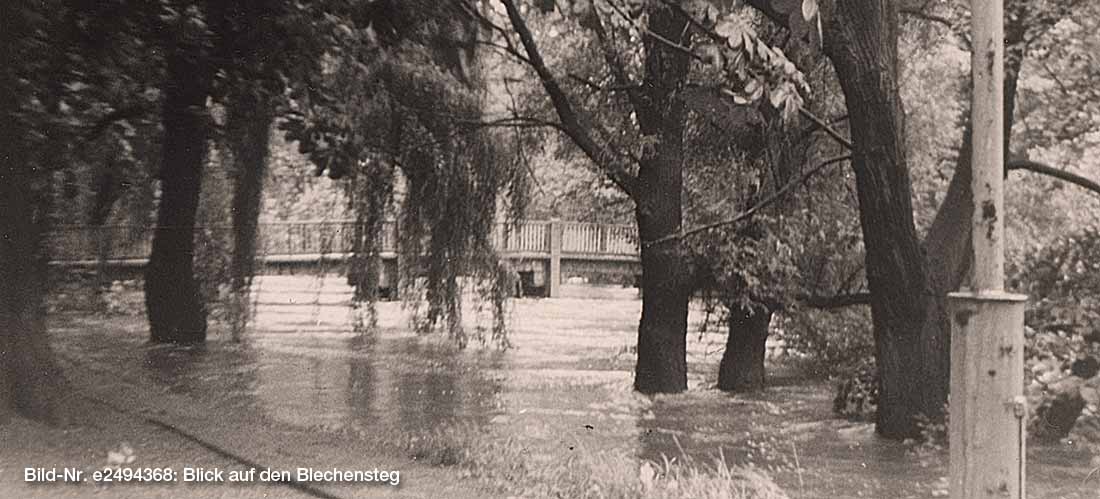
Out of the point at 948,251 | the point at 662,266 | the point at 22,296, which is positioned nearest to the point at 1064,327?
the point at 948,251

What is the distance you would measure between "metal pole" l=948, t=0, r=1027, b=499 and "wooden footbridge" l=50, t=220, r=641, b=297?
140 inches

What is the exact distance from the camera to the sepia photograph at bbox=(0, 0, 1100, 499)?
529 centimetres

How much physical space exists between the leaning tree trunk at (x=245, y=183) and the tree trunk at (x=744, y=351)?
10.6 feet

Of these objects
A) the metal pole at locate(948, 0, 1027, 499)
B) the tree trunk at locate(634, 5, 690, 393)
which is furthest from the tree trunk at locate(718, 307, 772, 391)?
the metal pole at locate(948, 0, 1027, 499)

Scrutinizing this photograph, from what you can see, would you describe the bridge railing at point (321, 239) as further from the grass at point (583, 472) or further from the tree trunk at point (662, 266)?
the grass at point (583, 472)

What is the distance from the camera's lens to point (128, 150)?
5.82m

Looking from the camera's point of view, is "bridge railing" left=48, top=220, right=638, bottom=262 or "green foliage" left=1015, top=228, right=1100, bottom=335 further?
"green foliage" left=1015, top=228, right=1100, bottom=335

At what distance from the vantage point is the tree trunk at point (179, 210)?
18.4 feet

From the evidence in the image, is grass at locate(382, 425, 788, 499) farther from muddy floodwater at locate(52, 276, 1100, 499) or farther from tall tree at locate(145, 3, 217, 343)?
tall tree at locate(145, 3, 217, 343)

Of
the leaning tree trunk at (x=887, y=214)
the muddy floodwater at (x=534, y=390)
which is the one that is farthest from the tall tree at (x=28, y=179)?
the leaning tree trunk at (x=887, y=214)

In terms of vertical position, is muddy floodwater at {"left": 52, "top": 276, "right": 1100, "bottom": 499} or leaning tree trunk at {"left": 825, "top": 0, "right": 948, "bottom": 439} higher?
leaning tree trunk at {"left": 825, "top": 0, "right": 948, "bottom": 439}

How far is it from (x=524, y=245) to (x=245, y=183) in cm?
196

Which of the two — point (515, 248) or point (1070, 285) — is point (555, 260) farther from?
point (1070, 285)

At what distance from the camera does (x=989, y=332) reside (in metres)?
3.06
